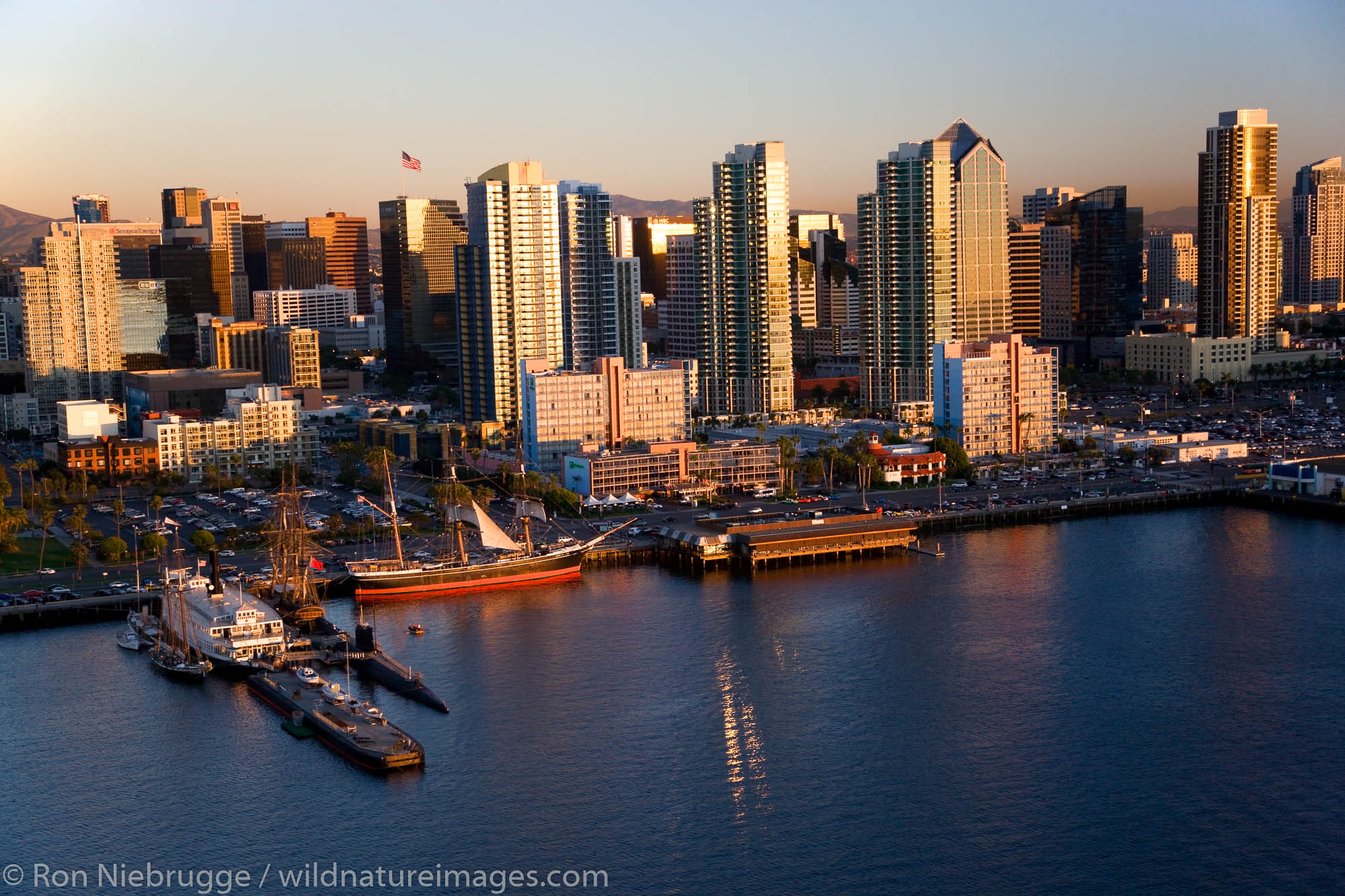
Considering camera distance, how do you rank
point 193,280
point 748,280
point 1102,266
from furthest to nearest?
point 193,280
point 1102,266
point 748,280

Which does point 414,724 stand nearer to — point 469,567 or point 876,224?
point 469,567

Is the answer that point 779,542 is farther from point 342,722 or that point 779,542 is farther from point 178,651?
point 342,722

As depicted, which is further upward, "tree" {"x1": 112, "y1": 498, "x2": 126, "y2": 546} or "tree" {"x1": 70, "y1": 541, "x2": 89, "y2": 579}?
"tree" {"x1": 112, "y1": 498, "x2": 126, "y2": 546}

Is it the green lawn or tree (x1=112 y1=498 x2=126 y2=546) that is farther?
tree (x1=112 y1=498 x2=126 y2=546)

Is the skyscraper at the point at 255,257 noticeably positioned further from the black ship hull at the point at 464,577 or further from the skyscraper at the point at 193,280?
the black ship hull at the point at 464,577

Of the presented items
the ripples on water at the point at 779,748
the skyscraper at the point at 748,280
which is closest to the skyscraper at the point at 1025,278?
the skyscraper at the point at 748,280

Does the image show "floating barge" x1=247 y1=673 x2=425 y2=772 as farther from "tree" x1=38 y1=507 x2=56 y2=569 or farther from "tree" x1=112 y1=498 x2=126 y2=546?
"tree" x1=112 y1=498 x2=126 y2=546

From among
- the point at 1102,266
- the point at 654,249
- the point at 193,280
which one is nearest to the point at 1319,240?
the point at 1102,266

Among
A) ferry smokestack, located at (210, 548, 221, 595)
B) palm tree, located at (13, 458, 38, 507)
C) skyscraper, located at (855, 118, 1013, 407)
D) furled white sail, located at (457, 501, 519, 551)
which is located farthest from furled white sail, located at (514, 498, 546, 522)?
skyscraper, located at (855, 118, 1013, 407)
